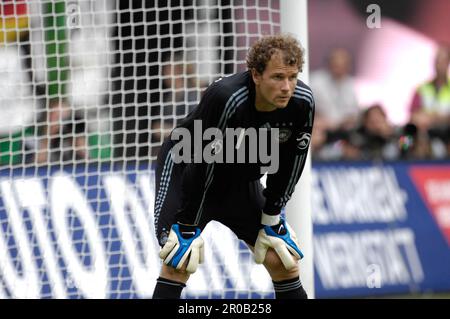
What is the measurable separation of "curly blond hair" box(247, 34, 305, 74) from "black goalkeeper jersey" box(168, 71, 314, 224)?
0.14 m

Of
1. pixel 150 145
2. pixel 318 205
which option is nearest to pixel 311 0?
pixel 318 205

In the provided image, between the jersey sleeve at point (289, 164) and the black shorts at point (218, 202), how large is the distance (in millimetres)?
117

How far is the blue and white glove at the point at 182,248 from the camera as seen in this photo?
5363mm

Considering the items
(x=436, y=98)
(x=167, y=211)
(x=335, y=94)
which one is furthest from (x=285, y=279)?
(x=436, y=98)

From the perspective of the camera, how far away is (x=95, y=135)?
297 inches

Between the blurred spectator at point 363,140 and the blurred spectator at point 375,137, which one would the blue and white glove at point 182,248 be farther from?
the blurred spectator at point 375,137

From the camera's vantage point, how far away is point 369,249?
29.4 feet

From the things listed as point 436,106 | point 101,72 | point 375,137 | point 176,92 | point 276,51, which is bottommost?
point 375,137

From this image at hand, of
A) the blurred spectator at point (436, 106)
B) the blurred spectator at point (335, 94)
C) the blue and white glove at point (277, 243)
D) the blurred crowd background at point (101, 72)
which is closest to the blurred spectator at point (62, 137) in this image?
the blurred crowd background at point (101, 72)

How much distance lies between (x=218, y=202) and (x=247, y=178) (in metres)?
0.20

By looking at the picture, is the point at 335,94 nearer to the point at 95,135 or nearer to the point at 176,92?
the point at 176,92

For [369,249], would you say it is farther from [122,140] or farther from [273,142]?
[273,142]

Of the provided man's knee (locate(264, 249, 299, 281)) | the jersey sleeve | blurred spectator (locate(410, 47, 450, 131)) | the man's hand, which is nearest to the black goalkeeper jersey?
the jersey sleeve
